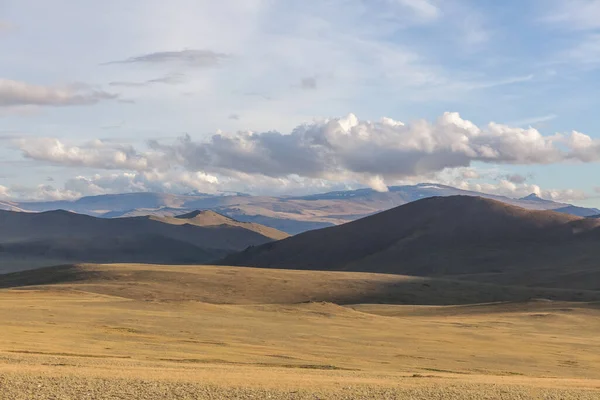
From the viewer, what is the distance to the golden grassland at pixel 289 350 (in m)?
27.1

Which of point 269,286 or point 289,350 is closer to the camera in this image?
point 289,350

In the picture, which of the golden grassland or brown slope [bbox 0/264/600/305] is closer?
the golden grassland

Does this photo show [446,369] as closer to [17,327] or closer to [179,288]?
[17,327]

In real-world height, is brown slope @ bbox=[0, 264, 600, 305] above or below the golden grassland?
below

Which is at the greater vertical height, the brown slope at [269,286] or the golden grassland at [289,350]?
the golden grassland at [289,350]

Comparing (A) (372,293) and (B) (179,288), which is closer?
(B) (179,288)

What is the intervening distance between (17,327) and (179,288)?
65840 mm

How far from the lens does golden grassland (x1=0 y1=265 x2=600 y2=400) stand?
89.0 ft

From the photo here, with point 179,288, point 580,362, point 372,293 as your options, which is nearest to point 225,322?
point 580,362

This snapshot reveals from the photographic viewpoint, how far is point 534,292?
125938 millimetres

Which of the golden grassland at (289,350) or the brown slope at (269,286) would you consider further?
the brown slope at (269,286)

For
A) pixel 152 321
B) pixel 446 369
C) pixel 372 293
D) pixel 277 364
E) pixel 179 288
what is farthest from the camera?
pixel 372 293

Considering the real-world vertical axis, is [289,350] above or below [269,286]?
above

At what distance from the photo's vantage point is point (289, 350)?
47281 mm
